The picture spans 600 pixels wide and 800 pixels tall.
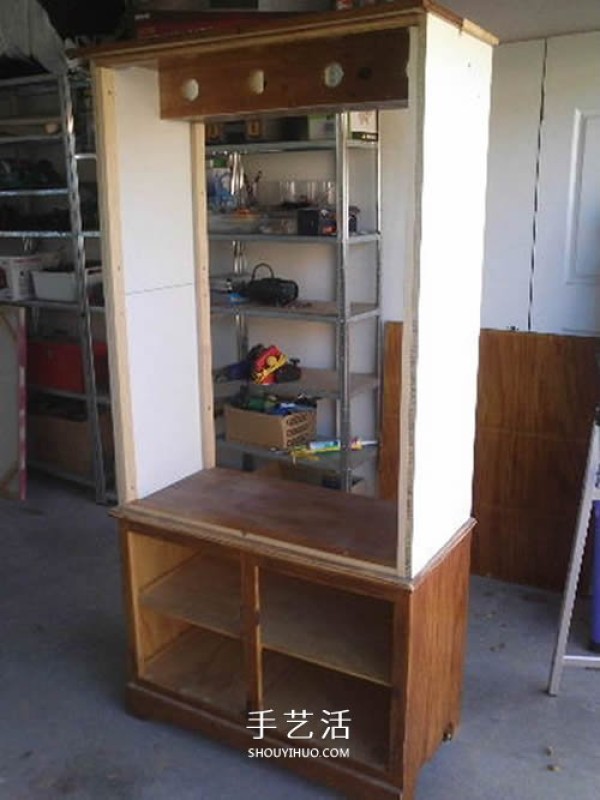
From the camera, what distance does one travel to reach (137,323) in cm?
226

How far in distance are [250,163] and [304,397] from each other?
116cm

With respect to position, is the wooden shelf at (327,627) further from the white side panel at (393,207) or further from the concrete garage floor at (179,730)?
the white side panel at (393,207)

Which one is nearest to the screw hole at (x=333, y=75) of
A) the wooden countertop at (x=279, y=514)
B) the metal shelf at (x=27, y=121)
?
the wooden countertop at (x=279, y=514)

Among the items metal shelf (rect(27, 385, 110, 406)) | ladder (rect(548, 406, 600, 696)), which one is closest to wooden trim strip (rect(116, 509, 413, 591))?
ladder (rect(548, 406, 600, 696))

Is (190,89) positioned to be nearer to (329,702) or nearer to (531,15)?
(531,15)

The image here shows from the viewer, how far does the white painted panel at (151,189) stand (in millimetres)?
2139

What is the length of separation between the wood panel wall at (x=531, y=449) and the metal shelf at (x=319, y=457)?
0.54m

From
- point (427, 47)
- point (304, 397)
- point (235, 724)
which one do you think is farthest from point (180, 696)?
point (427, 47)

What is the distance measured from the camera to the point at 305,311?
337cm

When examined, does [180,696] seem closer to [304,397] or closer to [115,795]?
[115,795]

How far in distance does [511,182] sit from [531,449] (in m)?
1.09

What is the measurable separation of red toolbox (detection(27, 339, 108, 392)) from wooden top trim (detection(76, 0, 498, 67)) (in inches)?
88.5

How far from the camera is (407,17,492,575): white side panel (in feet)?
5.46

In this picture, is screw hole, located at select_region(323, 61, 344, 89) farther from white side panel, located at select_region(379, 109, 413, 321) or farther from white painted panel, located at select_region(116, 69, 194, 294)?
white side panel, located at select_region(379, 109, 413, 321)
